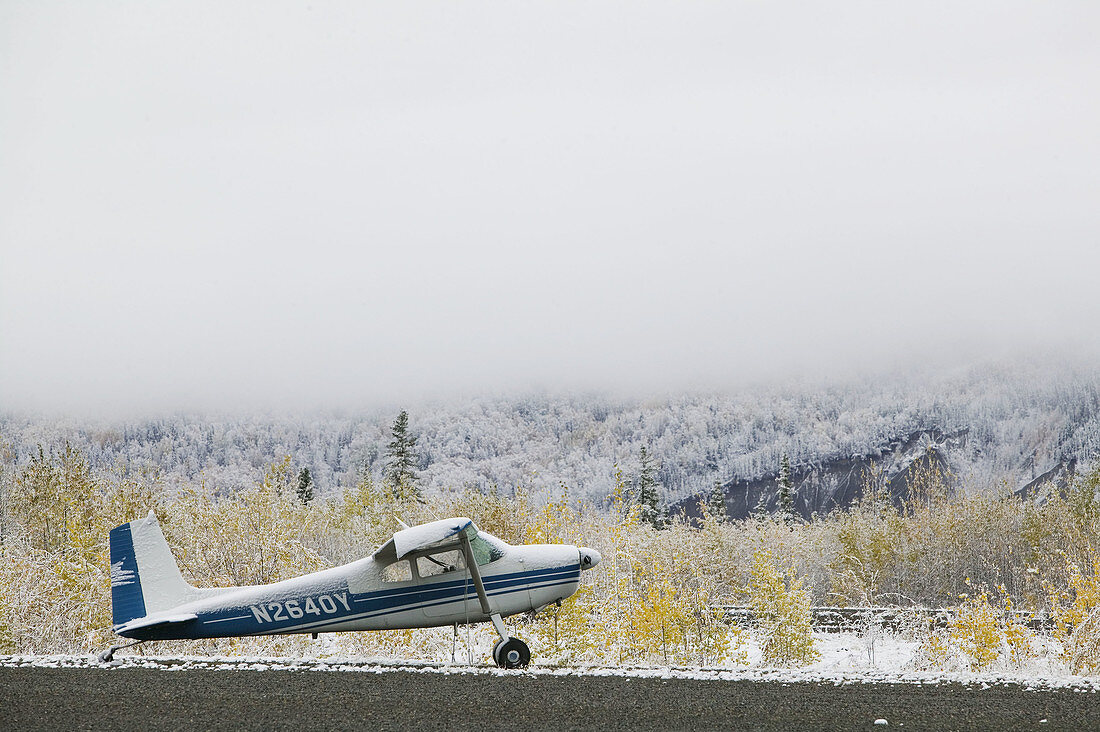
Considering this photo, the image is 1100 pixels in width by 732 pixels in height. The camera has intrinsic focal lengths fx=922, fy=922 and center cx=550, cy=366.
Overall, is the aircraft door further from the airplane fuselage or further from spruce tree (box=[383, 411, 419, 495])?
spruce tree (box=[383, 411, 419, 495])

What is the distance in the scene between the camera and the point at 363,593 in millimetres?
12133

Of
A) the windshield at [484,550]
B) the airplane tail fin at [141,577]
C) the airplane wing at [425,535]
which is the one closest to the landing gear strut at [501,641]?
the windshield at [484,550]

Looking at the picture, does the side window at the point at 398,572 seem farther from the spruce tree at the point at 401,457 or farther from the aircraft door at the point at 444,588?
the spruce tree at the point at 401,457

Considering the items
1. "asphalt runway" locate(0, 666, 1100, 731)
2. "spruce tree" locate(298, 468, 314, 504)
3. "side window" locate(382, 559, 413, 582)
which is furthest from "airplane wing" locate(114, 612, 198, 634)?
"spruce tree" locate(298, 468, 314, 504)

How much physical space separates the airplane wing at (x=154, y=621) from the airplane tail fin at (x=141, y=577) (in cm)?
12

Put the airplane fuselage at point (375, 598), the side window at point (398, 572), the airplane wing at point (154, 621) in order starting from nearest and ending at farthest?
the airplane wing at point (154, 621) < the airplane fuselage at point (375, 598) < the side window at point (398, 572)

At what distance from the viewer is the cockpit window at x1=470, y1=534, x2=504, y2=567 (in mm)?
12438

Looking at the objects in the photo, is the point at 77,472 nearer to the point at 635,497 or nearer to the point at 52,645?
the point at 52,645

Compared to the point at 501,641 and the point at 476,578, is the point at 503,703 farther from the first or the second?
the point at 476,578

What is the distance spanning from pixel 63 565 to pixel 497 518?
53.0 feet

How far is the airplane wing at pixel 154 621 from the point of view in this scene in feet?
38.4

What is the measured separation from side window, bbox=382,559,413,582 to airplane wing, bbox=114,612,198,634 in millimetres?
2431

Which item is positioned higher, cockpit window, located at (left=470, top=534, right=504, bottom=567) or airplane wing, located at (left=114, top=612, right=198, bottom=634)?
cockpit window, located at (left=470, top=534, right=504, bottom=567)

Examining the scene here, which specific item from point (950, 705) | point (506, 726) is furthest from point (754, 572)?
point (506, 726)
